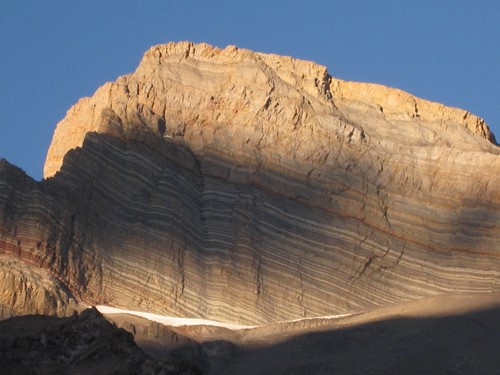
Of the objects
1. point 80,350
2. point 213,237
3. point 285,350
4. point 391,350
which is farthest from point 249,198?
point 80,350

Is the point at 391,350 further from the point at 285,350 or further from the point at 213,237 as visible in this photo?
the point at 213,237

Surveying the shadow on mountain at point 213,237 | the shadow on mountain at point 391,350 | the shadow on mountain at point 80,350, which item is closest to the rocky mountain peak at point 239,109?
the shadow on mountain at point 213,237

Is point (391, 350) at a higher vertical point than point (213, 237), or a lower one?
lower

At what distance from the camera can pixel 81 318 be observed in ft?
75.8

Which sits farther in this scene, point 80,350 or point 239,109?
point 239,109

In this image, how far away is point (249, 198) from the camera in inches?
1641

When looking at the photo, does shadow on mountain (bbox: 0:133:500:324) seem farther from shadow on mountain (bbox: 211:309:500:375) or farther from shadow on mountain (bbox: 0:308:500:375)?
shadow on mountain (bbox: 211:309:500:375)

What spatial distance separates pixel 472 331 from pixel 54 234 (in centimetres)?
1161

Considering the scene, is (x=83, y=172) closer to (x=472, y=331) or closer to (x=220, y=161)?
(x=220, y=161)

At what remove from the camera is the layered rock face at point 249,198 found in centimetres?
3819

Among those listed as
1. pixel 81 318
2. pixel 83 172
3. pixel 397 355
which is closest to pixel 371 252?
pixel 83 172

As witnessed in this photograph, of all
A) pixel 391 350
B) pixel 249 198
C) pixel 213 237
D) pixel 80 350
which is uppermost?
pixel 249 198

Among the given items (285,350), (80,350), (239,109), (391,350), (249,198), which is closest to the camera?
(80,350)

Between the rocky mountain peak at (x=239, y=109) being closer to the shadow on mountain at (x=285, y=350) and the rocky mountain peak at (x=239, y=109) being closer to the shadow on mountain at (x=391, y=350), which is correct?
the shadow on mountain at (x=285, y=350)
